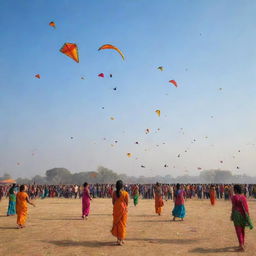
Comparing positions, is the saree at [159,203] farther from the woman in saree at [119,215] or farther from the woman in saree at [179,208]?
the woman in saree at [119,215]

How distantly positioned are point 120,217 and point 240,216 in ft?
10.9

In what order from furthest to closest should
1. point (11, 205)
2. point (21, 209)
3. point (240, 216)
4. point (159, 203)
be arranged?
point (159, 203), point (11, 205), point (21, 209), point (240, 216)

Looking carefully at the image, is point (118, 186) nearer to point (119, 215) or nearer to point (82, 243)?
point (119, 215)

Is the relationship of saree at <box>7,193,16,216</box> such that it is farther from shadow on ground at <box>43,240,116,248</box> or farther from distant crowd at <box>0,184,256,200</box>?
distant crowd at <box>0,184,256,200</box>

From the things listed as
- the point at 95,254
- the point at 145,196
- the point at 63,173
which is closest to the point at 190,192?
the point at 145,196

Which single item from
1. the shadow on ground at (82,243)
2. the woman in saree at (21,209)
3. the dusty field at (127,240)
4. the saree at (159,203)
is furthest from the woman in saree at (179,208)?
the woman in saree at (21,209)

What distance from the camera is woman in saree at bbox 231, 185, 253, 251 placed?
7.22m

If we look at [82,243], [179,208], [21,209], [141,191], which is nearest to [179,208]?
[179,208]

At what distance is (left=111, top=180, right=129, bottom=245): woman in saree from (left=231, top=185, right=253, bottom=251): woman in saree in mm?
3067

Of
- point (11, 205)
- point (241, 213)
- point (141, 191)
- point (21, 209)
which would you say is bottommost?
point (141, 191)

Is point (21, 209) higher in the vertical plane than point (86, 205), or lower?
higher

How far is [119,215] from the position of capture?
779 cm

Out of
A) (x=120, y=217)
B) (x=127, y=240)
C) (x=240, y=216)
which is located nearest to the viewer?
(x=240, y=216)

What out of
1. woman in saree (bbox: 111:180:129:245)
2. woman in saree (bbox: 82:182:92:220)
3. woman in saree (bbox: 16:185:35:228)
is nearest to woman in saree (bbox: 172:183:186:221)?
woman in saree (bbox: 82:182:92:220)
